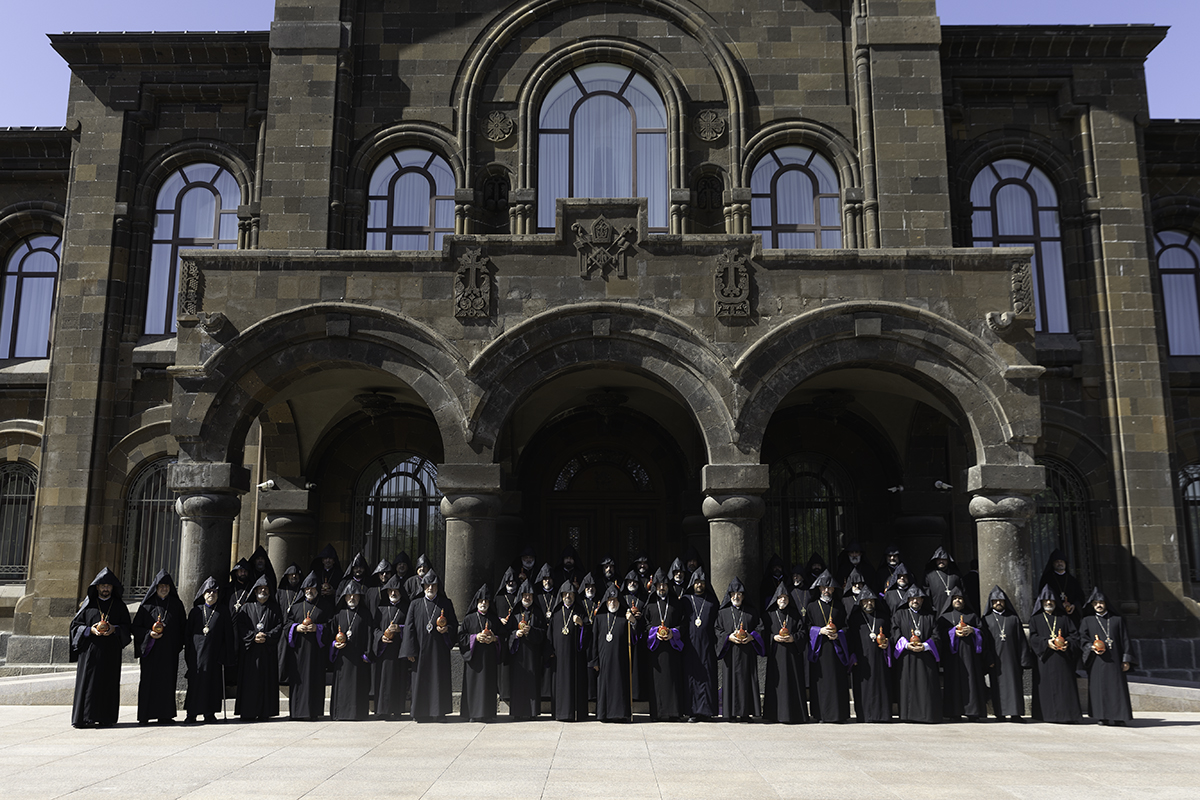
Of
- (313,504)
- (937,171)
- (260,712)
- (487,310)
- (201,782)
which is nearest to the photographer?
(201,782)

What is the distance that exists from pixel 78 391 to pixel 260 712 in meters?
8.53

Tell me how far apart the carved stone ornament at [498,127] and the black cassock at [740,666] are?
369 inches

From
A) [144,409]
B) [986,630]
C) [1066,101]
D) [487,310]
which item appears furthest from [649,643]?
[1066,101]

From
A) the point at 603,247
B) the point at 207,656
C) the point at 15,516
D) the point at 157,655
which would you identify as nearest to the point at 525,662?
the point at 207,656

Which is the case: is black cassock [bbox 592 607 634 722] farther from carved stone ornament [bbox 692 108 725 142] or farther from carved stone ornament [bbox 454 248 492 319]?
carved stone ornament [bbox 692 108 725 142]

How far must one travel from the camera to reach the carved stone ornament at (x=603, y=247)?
43.1 feet

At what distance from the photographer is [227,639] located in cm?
1134

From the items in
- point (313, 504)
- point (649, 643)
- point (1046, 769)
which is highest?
point (313, 504)

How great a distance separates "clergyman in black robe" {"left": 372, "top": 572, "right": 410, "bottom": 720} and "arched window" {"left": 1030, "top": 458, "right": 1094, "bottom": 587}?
1077 cm

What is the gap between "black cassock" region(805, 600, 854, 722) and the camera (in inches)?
436

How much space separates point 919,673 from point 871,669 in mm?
531

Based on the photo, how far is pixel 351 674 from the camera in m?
11.3

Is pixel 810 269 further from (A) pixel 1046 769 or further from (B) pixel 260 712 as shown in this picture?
(B) pixel 260 712

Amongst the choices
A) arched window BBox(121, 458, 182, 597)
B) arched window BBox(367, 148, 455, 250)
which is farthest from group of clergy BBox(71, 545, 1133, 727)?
arched window BBox(367, 148, 455, 250)
